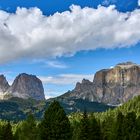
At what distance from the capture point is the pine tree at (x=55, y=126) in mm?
63656

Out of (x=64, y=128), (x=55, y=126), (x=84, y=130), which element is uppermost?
(x=84, y=130)

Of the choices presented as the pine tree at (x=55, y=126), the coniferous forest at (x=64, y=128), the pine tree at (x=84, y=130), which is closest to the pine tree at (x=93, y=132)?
the coniferous forest at (x=64, y=128)

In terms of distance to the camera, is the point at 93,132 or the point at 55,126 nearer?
the point at 55,126

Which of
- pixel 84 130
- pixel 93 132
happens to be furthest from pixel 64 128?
pixel 93 132

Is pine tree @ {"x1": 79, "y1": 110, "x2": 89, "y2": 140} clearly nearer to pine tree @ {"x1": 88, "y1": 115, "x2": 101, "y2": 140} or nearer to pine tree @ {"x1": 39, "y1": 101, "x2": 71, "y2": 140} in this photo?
pine tree @ {"x1": 88, "y1": 115, "x2": 101, "y2": 140}

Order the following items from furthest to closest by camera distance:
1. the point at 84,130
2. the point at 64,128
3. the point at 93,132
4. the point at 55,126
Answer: the point at 93,132
the point at 84,130
the point at 64,128
the point at 55,126

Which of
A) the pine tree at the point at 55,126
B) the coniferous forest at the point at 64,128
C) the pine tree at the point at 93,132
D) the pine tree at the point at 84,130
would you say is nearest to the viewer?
the pine tree at the point at 55,126

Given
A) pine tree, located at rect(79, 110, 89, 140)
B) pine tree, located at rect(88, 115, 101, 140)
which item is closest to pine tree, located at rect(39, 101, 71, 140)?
pine tree, located at rect(79, 110, 89, 140)

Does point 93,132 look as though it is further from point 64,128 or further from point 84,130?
point 64,128

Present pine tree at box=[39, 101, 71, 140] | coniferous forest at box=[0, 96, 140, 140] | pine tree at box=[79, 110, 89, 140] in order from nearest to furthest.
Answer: pine tree at box=[39, 101, 71, 140] < coniferous forest at box=[0, 96, 140, 140] < pine tree at box=[79, 110, 89, 140]

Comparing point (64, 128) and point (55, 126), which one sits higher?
point (55, 126)

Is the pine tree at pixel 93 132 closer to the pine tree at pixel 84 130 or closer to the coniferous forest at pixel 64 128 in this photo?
the coniferous forest at pixel 64 128

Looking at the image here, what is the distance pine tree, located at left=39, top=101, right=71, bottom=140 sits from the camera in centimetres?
6366

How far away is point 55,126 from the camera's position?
210 feet
